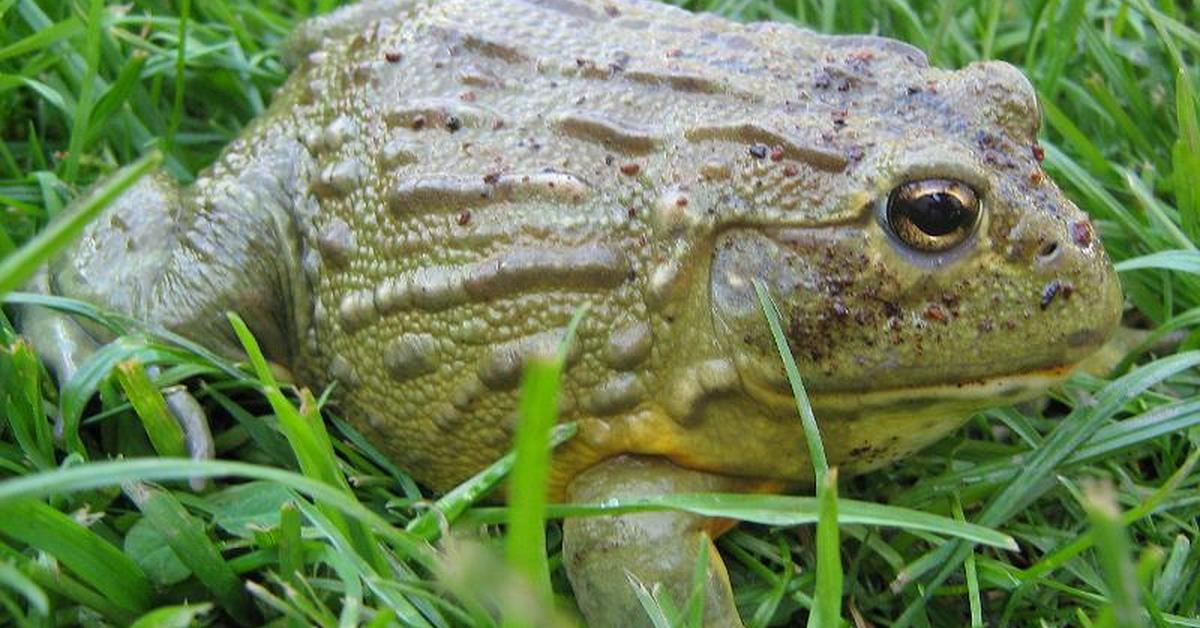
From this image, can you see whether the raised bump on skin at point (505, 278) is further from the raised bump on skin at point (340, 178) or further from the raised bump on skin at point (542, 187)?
the raised bump on skin at point (340, 178)

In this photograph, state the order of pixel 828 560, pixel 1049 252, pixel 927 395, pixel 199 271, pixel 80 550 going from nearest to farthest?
pixel 828 560, pixel 80 550, pixel 1049 252, pixel 927 395, pixel 199 271

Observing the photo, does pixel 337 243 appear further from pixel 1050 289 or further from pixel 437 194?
pixel 1050 289

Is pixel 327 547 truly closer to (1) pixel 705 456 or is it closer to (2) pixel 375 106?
(1) pixel 705 456

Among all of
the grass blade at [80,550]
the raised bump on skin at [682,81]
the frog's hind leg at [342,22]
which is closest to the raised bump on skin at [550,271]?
the raised bump on skin at [682,81]

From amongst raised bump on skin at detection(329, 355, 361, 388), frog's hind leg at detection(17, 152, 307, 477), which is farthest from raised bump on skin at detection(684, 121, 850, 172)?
frog's hind leg at detection(17, 152, 307, 477)

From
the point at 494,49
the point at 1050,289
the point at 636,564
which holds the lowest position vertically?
the point at 636,564

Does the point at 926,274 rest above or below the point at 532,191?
below

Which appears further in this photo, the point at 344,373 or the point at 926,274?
the point at 344,373

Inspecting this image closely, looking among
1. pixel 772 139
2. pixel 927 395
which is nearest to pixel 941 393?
pixel 927 395
